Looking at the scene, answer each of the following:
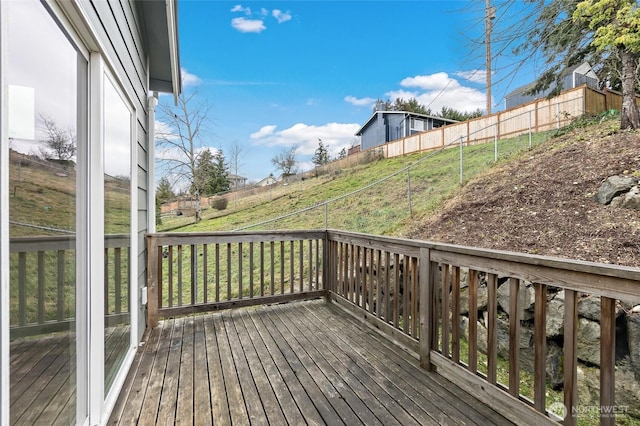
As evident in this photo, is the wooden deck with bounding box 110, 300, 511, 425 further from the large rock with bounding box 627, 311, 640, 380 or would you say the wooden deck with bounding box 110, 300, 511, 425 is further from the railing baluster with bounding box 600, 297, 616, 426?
the large rock with bounding box 627, 311, 640, 380

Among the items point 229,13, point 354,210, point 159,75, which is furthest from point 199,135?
point 159,75

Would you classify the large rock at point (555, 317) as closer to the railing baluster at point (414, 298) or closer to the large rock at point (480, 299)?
the large rock at point (480, 299)

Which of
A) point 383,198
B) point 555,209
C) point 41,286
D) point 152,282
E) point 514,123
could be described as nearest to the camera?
Answer: point 41,286

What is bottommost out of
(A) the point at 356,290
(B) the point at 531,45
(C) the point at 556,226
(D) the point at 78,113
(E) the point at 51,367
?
(A) the point at 356,290

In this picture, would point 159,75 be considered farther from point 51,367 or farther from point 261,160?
point 261,160

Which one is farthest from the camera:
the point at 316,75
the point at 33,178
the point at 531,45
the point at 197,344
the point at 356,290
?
the point at 316,75

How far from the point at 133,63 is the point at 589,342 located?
4366 millimetres

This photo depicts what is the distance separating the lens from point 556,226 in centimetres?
387

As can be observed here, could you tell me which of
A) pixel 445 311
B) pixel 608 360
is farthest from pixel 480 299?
pixel 608 360

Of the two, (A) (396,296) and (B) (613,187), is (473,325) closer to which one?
(A) (396,296)

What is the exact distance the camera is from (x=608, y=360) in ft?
4.40

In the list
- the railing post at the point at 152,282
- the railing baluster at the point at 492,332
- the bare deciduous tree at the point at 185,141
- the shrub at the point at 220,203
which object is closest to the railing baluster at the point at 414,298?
the railing baluster at the point at 492,332

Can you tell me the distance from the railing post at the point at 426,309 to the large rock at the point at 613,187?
3.22m

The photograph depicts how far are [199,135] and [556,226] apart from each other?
44.4 ft
